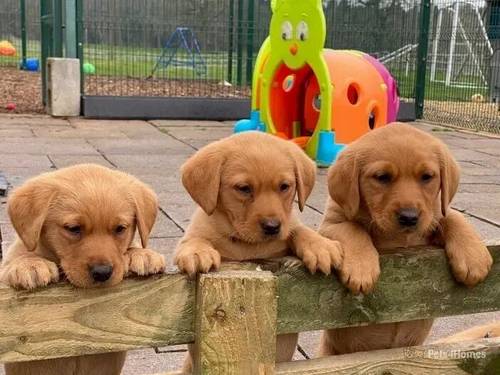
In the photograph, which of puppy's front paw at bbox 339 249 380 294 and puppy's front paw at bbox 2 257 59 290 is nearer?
puppy's front paw at bbox 2 257 59 290

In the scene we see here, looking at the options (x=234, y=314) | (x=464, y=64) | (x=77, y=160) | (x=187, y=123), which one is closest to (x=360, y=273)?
(x=234, y=314)

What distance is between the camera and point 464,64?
16.3m

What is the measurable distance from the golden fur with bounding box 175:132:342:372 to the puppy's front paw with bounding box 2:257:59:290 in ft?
2.66

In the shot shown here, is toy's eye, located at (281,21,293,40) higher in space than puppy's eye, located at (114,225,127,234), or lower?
higher

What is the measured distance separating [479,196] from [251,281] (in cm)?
637

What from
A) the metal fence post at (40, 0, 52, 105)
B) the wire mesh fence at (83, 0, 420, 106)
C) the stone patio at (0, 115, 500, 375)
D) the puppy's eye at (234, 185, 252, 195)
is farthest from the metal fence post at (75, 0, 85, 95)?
the puppy's eye at (234, 185, 252, 195)

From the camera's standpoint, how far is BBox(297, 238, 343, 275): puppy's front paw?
2785 millimetres

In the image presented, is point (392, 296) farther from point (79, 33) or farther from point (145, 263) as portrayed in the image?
point (79, 33)

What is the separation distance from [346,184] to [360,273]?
77cm

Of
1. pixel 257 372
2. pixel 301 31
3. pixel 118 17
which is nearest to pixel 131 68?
pixel 118 17

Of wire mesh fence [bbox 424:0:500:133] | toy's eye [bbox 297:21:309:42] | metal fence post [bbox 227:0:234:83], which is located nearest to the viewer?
toy's eye [bbox 297:21:309:42]

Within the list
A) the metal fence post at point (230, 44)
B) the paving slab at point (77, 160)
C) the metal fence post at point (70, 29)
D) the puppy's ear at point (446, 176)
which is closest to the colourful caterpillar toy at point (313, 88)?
the paving slab at point (77, 160)

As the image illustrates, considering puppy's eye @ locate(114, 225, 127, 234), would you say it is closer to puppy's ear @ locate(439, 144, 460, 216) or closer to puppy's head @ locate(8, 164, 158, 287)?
puppy's head @ locate(8, 164, 158, 287)

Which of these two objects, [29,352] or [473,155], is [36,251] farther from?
[473,155]
